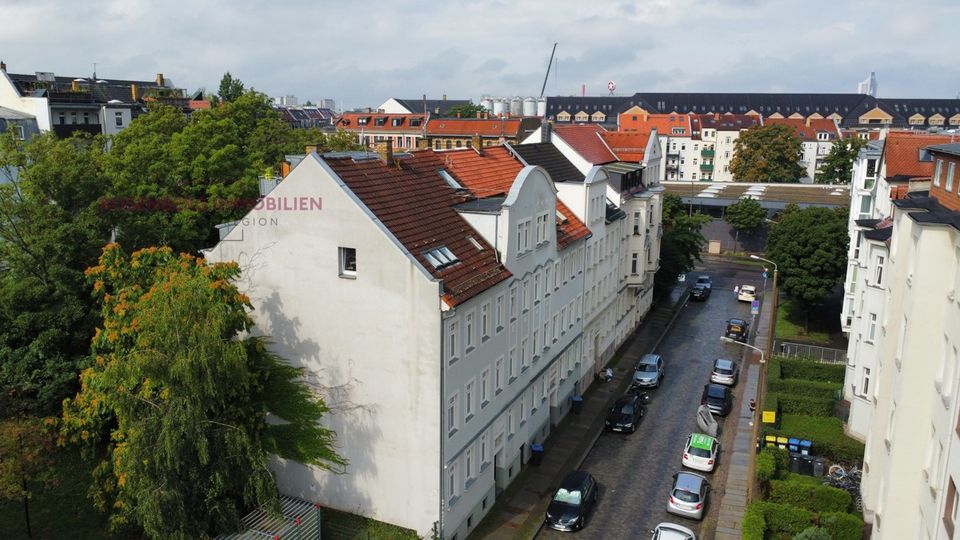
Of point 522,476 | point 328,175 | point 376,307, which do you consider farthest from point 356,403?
point 522,476

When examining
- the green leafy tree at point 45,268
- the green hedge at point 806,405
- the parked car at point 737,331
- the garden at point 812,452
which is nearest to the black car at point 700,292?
the parked car at point 737,331

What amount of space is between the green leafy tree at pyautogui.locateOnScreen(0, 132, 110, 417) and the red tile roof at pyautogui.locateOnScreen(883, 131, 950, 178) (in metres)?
45.3

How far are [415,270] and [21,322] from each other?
1726 cm

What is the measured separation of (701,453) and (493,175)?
1834 centimetres

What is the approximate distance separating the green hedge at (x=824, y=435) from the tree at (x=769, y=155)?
77.0 meters

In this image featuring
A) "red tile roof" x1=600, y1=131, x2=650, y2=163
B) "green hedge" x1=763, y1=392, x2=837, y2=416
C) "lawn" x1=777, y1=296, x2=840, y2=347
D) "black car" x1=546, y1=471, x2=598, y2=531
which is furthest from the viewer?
"lawn" x1=777, y1=296, x2=840, y2=347

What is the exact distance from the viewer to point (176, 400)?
2403 cm

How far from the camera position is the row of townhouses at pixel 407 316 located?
27.4m

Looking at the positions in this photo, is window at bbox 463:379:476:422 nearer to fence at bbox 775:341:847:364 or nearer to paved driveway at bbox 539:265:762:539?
paved driveway at bbox 539:265:762:539

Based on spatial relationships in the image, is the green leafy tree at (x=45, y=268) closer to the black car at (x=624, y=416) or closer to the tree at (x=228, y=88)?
the black car at (x=624, y=416)

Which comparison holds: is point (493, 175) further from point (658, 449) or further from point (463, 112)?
point (463, 112)

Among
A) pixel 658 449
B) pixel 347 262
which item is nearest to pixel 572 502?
pixel 658 449

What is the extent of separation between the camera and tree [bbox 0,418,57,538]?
80.4 ft

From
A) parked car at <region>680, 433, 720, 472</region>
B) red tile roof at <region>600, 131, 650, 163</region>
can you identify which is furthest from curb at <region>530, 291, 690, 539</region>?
red tile roof at <region>600, 131, 650, 163</region>
